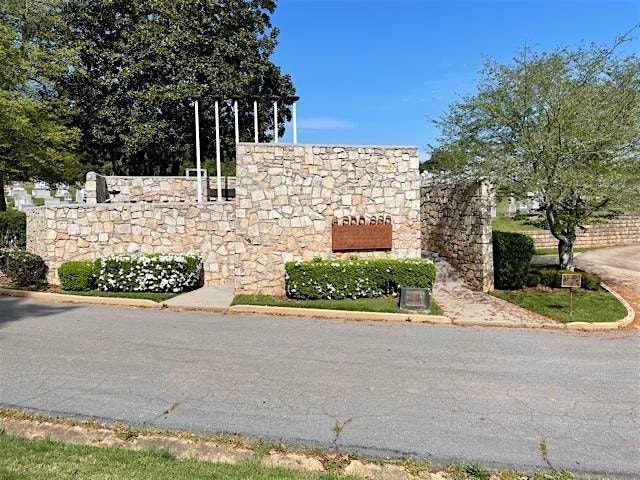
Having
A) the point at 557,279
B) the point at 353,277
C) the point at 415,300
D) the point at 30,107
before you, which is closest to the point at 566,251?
the point at 557,279

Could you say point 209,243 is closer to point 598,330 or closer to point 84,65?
point 598,330

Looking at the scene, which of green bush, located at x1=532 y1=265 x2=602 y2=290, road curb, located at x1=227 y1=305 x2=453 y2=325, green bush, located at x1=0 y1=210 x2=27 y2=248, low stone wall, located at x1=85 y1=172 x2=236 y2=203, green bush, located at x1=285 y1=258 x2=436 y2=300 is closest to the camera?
road curb, located at x1=227 y1=305 x2=453 y2=325

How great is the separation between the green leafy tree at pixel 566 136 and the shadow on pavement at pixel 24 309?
10185mm

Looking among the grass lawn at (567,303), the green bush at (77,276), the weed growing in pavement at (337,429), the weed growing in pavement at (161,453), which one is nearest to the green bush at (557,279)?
the grass lawn at (567,303)

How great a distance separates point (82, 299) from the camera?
9633 millimetres

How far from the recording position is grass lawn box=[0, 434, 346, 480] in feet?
10.3

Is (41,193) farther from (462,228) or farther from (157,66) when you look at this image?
(462,228)

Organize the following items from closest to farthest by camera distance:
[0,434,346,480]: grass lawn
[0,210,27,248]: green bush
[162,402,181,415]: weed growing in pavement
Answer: [0,434,346,480]: grass lawn → [162,402,181,415]: weed growing in pavement → [0,210,27,248]: green bush

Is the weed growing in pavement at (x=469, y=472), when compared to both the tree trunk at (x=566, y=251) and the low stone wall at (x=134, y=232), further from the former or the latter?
the tree trunk at (x=566, y=251)

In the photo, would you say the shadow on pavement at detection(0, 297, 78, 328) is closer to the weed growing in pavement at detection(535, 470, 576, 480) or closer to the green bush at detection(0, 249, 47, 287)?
the green bush at detection(0, 249, 47, 287)

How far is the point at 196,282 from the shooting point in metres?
11.3

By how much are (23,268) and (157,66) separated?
13235 mm

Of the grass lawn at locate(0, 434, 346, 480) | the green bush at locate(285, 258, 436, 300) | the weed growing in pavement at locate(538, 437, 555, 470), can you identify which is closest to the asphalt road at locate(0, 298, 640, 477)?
the weed growing in pavement at locate(538, 437, 555, 470)

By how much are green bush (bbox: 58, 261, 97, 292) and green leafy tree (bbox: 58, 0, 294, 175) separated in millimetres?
12024
